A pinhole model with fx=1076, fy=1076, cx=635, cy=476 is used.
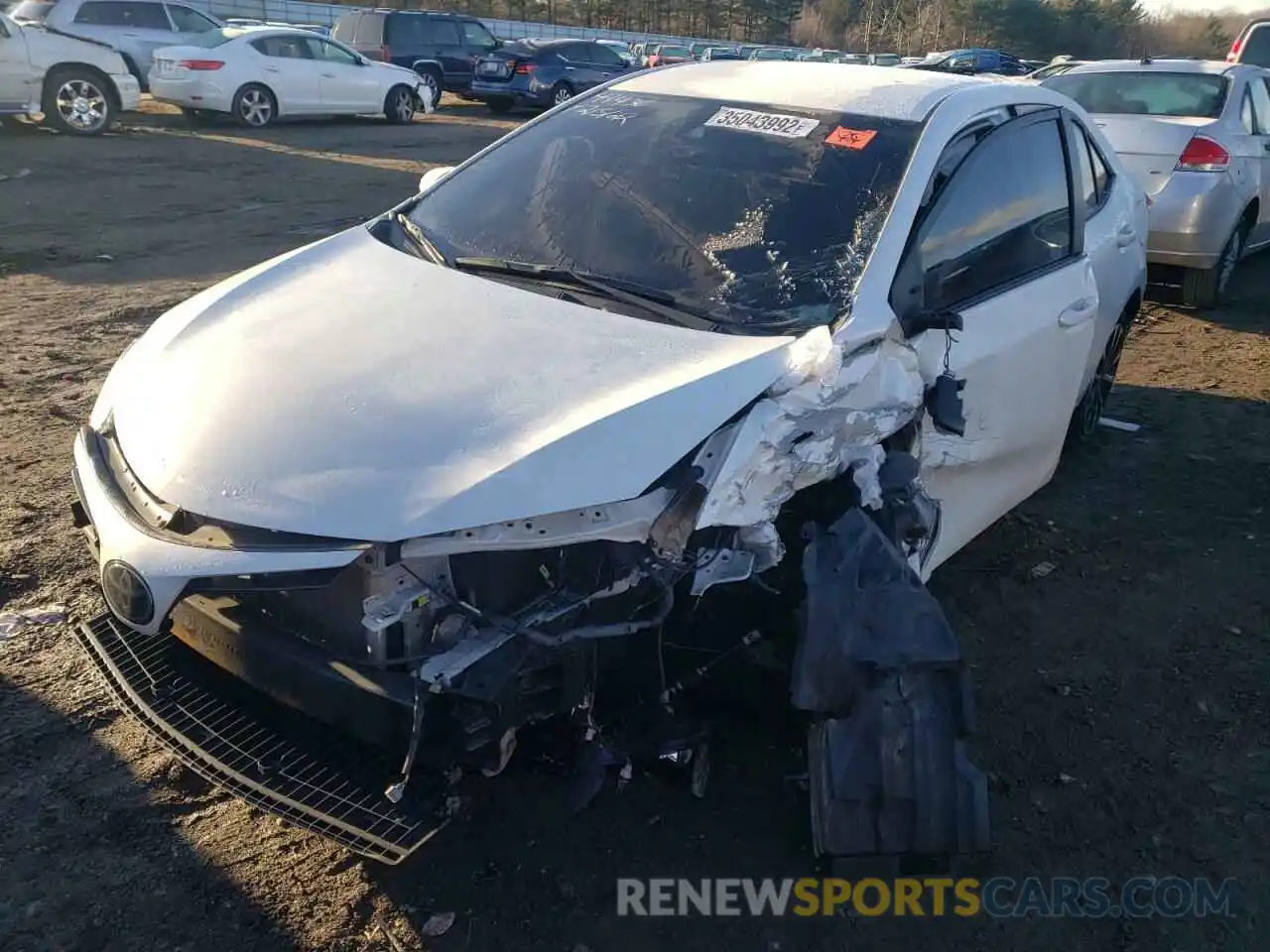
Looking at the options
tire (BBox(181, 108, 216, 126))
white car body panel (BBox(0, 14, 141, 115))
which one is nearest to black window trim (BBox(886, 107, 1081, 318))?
white car body panel (BBox(0, 14, 141, 115))

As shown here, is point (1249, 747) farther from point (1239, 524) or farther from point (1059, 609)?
point (1239, 524)

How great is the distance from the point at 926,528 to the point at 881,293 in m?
0.68

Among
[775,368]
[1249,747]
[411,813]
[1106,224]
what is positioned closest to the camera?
[411,813]

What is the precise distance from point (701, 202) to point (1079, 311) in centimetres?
156

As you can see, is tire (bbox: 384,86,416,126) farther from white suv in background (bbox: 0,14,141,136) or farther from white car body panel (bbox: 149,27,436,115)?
white suv in background (bbox: 0,14,141,136)

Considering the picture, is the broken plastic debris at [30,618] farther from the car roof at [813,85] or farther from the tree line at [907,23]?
the tree line at [907,23]

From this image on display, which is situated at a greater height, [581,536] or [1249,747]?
[581,536]

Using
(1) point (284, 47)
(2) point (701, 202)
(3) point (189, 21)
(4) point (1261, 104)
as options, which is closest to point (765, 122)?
(2) point (701, 202)

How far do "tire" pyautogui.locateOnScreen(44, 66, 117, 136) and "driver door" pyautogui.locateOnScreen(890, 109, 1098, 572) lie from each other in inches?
523

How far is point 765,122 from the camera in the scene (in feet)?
12.0

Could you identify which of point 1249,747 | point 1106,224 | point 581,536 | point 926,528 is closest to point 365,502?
point 581,536

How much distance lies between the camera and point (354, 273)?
3.43m

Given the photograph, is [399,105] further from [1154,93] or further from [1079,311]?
[1079,311]

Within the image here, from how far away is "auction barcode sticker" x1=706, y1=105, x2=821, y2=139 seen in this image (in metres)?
3.60
